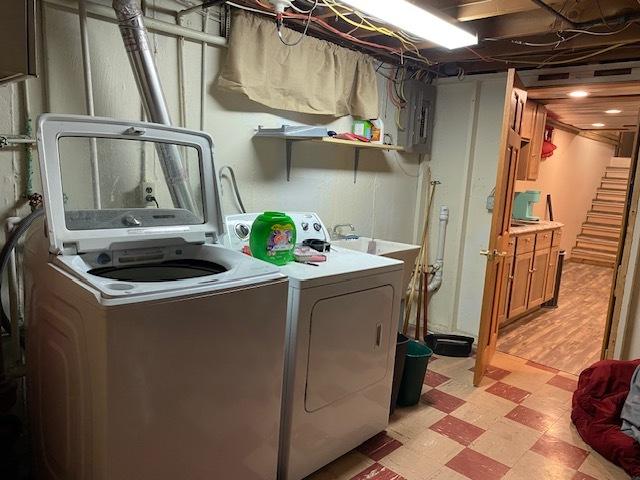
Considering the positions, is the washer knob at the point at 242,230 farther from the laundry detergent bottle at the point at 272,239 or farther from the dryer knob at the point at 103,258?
the dryer knob at the point at 103,258

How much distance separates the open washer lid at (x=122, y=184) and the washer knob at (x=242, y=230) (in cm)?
25

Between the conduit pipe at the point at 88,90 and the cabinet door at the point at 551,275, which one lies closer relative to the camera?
the conduit pipe at the point at 88,90

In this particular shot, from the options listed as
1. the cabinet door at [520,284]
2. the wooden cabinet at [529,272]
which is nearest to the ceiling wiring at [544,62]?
the wooden cabinet at [529,272]

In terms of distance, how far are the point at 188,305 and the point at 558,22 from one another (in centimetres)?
268

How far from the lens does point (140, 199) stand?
96.7 inches

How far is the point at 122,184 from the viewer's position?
2379 mm

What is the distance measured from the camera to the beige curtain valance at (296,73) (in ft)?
8.74

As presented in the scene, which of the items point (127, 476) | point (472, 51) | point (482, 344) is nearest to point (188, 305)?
point (127, 476)

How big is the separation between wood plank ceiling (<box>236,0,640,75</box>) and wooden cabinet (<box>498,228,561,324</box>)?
1.59 meters

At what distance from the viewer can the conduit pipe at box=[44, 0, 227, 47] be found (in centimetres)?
209

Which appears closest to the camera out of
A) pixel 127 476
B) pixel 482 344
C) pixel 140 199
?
pixel 127 476

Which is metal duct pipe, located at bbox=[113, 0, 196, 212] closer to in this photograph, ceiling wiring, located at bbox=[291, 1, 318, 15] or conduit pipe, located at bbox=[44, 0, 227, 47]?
conduit pipe, located at bbox=[44, 0, 227, 47]

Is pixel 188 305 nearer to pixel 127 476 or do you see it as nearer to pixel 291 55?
pixel 127 476

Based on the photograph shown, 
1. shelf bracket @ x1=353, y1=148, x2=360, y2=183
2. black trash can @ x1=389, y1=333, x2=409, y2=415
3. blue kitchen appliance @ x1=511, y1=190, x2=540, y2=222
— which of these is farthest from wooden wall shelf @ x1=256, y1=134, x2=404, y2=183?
blue kitchen appliance @ x1=511, y1=190, x2=540, y2=222
